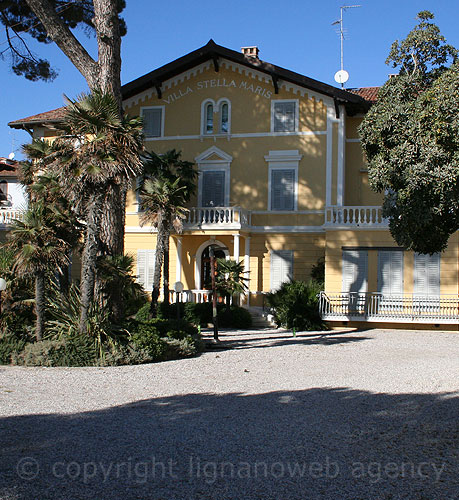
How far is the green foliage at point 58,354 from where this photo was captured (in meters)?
11.2

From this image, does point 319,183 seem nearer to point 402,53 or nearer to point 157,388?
point 402,53

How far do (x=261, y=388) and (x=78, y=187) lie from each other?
574 centimetres

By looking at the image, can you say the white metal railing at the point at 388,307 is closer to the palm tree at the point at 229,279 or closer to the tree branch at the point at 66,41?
the palm tree at the point at 229,279

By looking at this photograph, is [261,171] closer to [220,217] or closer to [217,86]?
[220,217]

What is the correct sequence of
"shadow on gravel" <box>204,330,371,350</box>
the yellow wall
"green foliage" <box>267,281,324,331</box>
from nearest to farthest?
1. "shadow on gravel" <box>204,330,371,350</box>
2. "green foliage" <box>267,281,324,331</box>
3. the yellow wall

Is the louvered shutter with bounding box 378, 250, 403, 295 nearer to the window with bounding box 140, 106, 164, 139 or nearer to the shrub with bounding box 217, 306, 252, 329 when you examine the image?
the shrub with bounding box 217, 306, 252, 329

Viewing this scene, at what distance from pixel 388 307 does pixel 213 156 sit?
9288 millimetres

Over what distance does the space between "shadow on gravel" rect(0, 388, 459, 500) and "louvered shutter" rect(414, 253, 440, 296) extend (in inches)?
516

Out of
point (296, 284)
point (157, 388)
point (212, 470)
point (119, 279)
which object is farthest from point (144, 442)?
point (296, 284)

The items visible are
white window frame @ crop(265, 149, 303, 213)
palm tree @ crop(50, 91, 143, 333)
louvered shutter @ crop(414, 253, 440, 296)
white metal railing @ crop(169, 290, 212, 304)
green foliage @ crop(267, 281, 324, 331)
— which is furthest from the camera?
white window frame @ crop(265, 149, 303, 213)

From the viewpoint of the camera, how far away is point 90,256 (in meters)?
12.0

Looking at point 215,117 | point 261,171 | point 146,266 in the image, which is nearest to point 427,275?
point 261,171

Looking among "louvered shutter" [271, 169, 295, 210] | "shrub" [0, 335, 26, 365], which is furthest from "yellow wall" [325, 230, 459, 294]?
"shrub" [0, 335, 26, 365]

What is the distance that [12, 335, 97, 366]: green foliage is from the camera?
11219 mm
